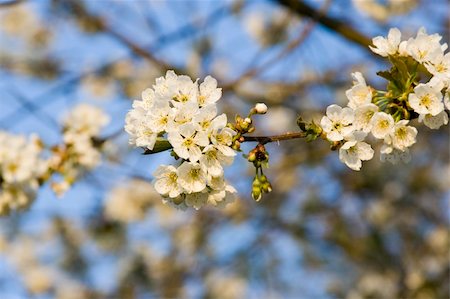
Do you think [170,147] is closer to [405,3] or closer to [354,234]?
[405,3]

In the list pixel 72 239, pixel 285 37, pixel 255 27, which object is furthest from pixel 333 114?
pixel 72 239

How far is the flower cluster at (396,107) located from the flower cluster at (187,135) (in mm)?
309

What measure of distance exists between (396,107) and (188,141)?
23.3 inches

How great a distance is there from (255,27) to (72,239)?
323 cm

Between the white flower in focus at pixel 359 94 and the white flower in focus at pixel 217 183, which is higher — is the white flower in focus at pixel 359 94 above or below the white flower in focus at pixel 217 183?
above

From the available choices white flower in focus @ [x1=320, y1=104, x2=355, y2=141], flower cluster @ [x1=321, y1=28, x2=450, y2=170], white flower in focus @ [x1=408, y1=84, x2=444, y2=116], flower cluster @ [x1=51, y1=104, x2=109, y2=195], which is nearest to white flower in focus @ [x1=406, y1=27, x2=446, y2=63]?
flower cluster @ [x1=321, y1=28, x2=450, y2=170]

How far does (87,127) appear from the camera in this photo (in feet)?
11.0

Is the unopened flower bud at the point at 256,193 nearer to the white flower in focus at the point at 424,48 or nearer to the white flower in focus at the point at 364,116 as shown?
the white flower in focus at the point at 364,116

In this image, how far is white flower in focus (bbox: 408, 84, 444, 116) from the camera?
5.55 feet

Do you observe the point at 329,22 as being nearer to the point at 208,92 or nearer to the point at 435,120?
the point at 435,120

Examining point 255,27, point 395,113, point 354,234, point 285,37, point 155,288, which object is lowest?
point 395,113

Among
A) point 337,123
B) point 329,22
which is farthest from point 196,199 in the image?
point 329,22

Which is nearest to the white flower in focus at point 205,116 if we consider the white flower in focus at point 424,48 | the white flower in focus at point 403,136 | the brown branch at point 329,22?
the white flower in focus at point 403,136

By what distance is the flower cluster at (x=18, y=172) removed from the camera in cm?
294
